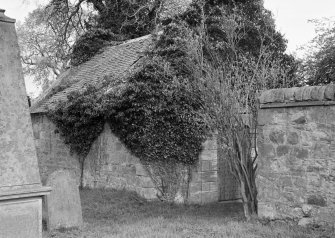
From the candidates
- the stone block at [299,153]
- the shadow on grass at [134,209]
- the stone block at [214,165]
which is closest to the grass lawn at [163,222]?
the shadow on grass at [134,209]

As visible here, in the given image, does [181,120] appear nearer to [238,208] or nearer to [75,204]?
[238,208]

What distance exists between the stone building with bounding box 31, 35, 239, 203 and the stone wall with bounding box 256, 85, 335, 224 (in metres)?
4.24

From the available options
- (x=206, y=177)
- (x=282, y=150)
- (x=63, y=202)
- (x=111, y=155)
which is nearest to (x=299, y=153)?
(x=282, y=150)

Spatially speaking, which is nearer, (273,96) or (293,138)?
(293,138)

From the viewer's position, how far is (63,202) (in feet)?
28.3

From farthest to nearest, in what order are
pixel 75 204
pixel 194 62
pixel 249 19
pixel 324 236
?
pixel 249 19 → pixel 194 62 → pixel 75 204 → pixel 324 236

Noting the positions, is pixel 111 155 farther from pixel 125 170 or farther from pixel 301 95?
pixel 301 95

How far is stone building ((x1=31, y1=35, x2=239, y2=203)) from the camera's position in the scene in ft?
41.5

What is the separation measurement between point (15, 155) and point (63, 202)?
2.89m

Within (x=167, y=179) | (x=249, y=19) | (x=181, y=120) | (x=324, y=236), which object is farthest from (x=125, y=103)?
(x=324, y=236)

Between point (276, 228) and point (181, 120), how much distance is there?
5.25 m

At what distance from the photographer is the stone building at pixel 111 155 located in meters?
12.7

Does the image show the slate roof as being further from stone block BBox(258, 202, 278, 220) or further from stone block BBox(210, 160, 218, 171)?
stone block BBox(210, 160, 218, 171)

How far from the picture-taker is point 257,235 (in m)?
7.26
